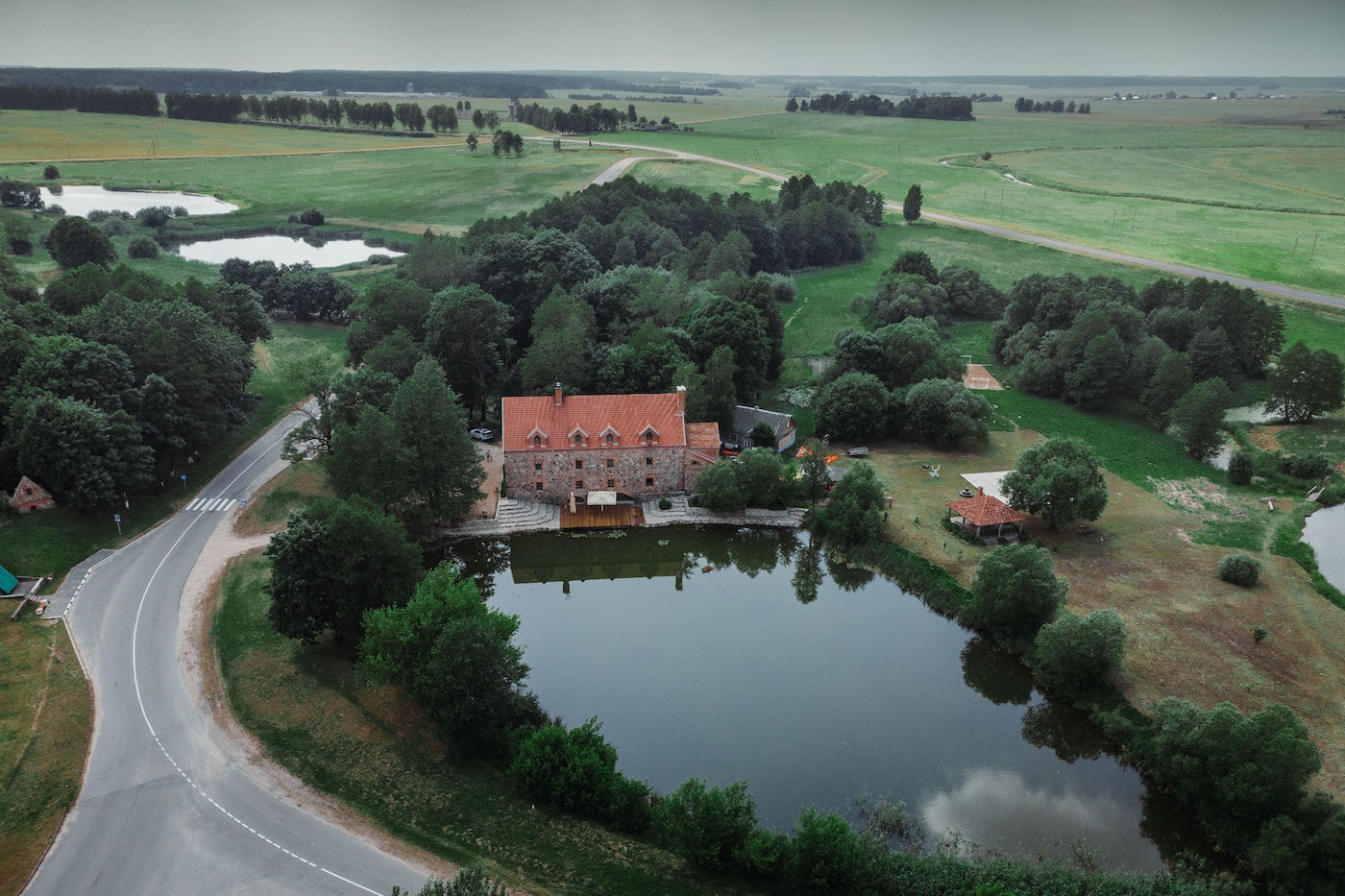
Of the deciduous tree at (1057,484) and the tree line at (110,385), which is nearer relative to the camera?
the tree line at (110,385)

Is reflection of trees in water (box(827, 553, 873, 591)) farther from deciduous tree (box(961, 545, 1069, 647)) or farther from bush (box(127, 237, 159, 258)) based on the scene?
bush (box(127, 237, 159, 258))

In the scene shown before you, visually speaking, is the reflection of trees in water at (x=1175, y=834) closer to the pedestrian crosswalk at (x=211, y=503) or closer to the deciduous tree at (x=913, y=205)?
the pedestrian crosswalk at (x=211, y=503)

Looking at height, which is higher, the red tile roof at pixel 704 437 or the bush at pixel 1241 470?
the red tile roof at pixel 704 437

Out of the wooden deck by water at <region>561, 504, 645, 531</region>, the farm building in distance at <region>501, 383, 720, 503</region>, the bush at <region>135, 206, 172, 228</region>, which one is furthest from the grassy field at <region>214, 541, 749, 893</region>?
the bush at <region>135, 206, 172, 228</region>

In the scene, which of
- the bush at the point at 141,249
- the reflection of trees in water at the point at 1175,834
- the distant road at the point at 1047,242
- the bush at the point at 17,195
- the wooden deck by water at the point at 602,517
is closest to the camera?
the reflection of trees in water at the point at 1175,834

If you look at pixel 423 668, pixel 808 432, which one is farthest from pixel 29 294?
pixel 808 432

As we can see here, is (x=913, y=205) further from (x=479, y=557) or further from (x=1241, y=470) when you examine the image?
(x=479, y=557)

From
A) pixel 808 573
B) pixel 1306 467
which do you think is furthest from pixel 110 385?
pixel 1306 467

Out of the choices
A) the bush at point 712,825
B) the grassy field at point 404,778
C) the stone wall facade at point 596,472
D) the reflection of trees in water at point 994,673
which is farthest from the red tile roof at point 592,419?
the bush at point 712,825
